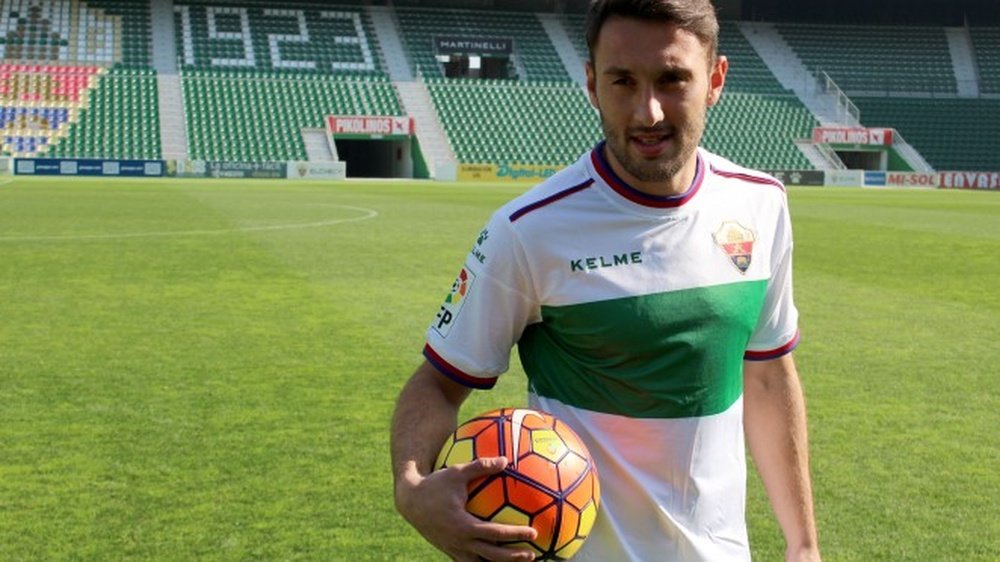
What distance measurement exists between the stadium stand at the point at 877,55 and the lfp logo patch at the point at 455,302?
175 feet

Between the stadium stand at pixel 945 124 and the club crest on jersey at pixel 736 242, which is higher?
the club crest on jersey at pixel 736 242

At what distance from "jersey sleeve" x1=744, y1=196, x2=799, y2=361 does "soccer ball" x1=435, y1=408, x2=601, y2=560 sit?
0.55 metres

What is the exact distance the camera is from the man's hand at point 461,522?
1873 mm

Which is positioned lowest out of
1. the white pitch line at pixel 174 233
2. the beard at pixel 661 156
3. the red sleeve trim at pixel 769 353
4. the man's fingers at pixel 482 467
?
the white pitch line at pixel 174 233

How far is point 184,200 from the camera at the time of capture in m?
25.5

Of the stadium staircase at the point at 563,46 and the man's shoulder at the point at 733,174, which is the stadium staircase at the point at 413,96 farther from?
the man's shoulder at the point at 733,174

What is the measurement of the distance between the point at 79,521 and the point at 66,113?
42.6m

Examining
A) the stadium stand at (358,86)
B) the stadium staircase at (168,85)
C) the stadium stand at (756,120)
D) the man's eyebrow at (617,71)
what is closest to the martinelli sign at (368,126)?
the stadium stand at (358,86)

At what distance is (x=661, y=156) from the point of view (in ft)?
6.88

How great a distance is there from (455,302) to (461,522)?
0.46 meters

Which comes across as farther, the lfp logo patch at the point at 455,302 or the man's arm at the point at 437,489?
the lfp logo patch at the point at 455,302

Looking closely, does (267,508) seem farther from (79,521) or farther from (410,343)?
(410,343)

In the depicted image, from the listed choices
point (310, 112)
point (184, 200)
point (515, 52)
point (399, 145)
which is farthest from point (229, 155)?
point (184, 200)

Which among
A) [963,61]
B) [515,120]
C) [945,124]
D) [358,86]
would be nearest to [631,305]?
[515,120]
